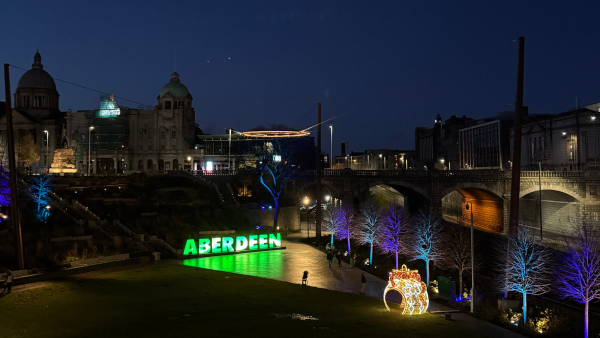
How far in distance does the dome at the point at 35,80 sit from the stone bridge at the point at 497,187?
87010 millimetres

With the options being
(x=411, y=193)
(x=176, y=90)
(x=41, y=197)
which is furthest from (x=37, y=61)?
(x=411, y=193)

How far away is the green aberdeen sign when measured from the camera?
1953 inches

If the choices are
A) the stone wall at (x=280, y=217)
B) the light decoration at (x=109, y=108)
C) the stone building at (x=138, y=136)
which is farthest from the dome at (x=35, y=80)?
the stone wall at (x=280, y=217)

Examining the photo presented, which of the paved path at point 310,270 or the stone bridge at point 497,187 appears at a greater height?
the stone bridge at point 497,187

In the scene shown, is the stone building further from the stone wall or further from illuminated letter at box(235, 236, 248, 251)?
illuminated letter at box(235, 236, 248, 251)

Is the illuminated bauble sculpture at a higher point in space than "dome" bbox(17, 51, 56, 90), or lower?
lower

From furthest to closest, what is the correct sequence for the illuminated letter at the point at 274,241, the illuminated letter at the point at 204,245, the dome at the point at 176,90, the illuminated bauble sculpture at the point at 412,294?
1. the dome at the point at 176,90
2. the illuminated letter at the point at 274,241
3. the illuminated letter at the point at 204,245
4. the illuminated bauble sculpture at the point at 412,294

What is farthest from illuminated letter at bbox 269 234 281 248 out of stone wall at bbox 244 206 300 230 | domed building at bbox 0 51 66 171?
domed building at bbox 0 51 66 171

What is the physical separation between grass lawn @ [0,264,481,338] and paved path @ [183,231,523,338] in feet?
6.54

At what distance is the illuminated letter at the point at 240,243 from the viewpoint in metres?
53.1

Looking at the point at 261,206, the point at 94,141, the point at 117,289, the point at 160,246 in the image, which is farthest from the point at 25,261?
the point at 94,141

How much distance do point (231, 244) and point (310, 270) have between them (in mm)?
13055

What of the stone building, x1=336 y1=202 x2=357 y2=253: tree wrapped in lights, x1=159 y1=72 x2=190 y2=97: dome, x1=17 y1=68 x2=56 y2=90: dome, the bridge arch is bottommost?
x1=336 y1=202 x2=357 y2=253: tree wrapped in lights

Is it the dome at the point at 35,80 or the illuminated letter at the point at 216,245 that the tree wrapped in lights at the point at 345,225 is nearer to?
the illuminated letter at the point at 216,245
